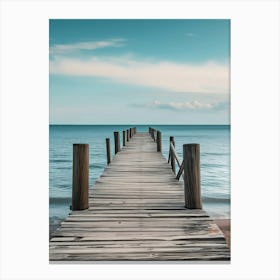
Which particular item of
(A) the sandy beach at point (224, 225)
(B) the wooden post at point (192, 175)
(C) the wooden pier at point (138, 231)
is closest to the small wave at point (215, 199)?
(A) the sandy beach at point (224, 225)

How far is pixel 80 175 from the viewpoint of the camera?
4145 millimetres

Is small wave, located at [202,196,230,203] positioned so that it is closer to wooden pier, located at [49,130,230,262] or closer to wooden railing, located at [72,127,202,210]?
wooden pier, located at [49,130,230,262]

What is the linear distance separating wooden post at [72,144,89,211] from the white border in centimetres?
123

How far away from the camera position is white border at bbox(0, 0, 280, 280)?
2.74 meters

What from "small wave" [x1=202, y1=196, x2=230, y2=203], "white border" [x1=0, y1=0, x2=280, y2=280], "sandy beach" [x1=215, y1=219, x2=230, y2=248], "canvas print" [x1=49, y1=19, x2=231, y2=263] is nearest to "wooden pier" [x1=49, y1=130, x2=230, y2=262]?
"canvas print" [x1=49, y1=19, x2=231, y2=263]
